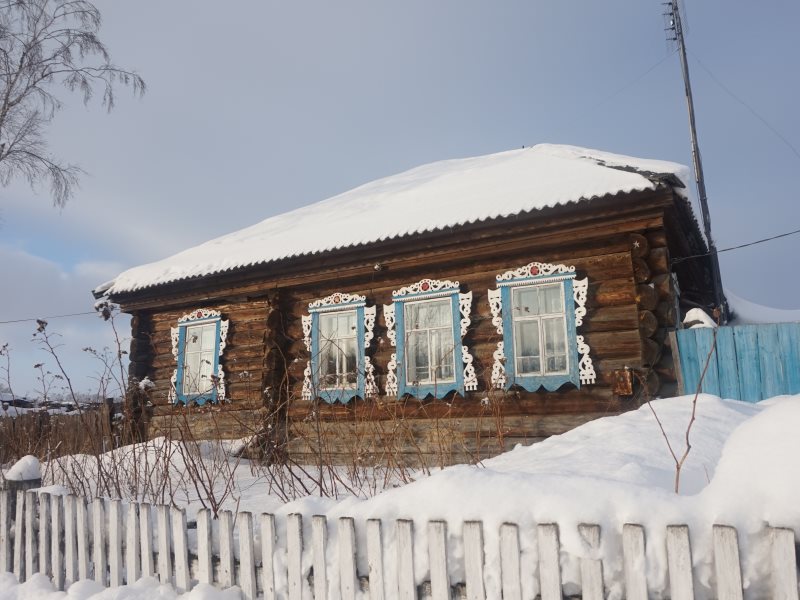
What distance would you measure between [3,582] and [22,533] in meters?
0.30

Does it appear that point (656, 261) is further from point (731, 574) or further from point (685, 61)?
point (685, 61)

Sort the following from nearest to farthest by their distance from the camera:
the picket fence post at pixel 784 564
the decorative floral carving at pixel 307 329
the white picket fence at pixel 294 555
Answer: the picket fence post at pixel 784 564
the white picket fence at pixel 294 555
the decorative floral carving at pixel 307 329

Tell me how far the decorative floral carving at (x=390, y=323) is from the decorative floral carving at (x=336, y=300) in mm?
410

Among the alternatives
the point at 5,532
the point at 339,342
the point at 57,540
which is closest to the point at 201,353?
the point at 339,342

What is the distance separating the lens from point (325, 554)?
247 centimetres

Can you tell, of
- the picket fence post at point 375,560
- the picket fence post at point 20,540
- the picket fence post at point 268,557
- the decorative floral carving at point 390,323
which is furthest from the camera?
the decorative floral carving at point 390,323

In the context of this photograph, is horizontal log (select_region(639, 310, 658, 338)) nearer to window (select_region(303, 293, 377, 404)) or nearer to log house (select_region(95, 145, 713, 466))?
log house (select_region(95, 145, 713, 466))

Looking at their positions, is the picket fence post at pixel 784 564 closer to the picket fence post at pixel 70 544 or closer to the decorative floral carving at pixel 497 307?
the picket fence post at pixel 70 544

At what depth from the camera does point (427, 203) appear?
8.64 metres

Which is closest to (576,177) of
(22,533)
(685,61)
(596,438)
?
(596,438)

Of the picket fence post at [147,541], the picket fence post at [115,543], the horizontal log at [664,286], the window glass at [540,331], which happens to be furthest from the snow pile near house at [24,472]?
the horizontal log at [664,286]

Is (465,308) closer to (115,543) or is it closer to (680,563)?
(115,543)

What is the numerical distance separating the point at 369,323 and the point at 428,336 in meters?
0.89

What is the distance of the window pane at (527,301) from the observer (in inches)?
286
